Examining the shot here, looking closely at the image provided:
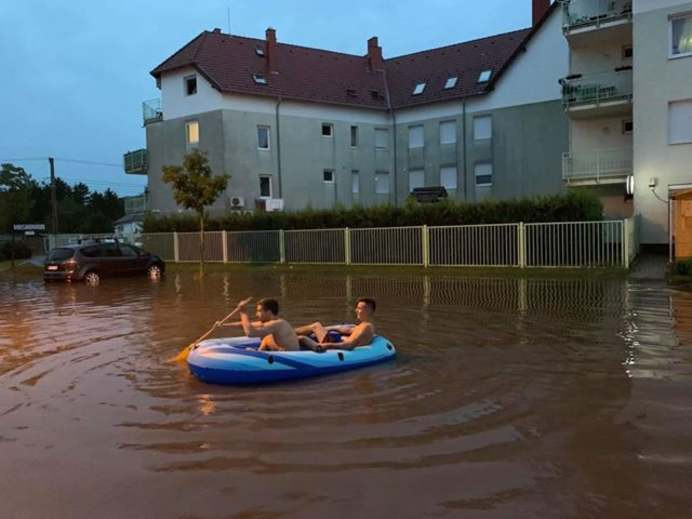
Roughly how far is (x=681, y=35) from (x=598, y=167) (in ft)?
20.7

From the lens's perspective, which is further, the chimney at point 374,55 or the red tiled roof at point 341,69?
the chimney at point 374,55

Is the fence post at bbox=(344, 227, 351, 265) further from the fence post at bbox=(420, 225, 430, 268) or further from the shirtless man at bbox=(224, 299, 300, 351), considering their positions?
the shirtless man at bbox=(224, 299, 300, 351)

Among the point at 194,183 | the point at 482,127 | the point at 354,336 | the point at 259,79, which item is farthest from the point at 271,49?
the point at 354,336

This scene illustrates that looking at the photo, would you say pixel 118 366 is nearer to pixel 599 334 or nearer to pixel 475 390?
pixel 475 390

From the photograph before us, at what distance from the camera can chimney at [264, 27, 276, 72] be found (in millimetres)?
42013

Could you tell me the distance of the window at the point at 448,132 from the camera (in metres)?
41.9

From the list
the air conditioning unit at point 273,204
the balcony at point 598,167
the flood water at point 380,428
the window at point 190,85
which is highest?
the window at point 190,85

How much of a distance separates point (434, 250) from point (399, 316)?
11494 mm

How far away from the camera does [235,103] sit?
39.1 m

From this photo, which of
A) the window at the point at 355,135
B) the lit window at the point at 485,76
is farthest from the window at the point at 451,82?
the window at the point at 355,135

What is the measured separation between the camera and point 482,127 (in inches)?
1598

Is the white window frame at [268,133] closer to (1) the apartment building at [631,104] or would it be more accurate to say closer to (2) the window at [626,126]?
(1) the apartment building at [631,104]

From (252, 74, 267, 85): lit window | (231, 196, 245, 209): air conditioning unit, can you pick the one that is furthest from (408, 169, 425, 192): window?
(231, 196, 245, 209): air conditioning unit

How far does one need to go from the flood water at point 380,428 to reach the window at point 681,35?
1766cm
